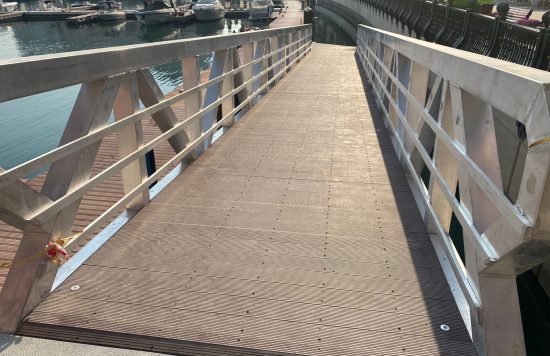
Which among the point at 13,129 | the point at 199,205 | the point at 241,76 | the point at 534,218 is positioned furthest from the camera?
the point at 13,129

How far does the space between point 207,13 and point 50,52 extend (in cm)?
2532

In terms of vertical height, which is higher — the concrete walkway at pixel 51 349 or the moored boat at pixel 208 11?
the moored boat at pixel 208 11

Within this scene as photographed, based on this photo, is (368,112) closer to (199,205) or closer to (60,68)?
(199,205)

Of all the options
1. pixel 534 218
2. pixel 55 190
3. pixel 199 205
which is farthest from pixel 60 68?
pixel 534 218

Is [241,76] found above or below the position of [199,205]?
above

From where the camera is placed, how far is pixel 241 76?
689cm

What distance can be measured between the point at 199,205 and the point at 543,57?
6217mm

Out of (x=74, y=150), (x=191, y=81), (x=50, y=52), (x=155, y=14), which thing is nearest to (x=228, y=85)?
(x=191, y=81)

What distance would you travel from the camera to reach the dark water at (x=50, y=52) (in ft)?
44.3

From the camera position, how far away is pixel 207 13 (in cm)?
5541

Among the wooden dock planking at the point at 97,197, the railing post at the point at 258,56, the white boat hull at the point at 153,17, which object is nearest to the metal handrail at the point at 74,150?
the wooden dock planking at the point at 97,197

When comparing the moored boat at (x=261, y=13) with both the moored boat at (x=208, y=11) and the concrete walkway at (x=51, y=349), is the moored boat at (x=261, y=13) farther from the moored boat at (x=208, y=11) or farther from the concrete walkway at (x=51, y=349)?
the concrete walkway at (x=51, y=349)

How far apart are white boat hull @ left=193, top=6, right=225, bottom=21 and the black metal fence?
39.7 metres

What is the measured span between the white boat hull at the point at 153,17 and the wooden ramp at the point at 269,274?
52.7 meters
